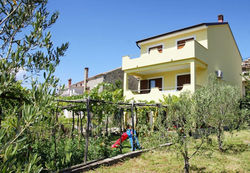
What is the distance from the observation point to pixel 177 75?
57.3ft

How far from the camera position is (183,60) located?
14.6 m

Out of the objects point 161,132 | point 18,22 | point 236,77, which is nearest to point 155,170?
point 161,132

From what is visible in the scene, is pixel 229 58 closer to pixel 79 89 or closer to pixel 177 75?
pixel 177 75

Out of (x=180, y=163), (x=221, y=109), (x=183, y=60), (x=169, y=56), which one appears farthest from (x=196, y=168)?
(x=169, y=56)

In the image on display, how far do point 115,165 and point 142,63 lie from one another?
1148 centimetres

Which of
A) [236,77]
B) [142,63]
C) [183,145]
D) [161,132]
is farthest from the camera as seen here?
[236,77]

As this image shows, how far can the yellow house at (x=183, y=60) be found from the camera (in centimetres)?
1462

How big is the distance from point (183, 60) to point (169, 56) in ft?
3.87

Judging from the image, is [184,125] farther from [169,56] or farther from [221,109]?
[169,56]

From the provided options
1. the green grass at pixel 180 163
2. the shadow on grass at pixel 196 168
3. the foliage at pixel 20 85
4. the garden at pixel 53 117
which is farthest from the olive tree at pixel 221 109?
the foliage at pixel 20 85

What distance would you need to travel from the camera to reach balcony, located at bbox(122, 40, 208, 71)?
14126mm

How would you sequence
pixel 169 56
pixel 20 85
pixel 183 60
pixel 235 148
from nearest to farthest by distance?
pixel 20 85 → pixel 235 148 → pixel 183 60 → pixel 169 56

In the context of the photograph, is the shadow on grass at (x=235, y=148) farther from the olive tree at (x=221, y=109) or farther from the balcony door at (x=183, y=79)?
the balcony door at (x=183, y=79)

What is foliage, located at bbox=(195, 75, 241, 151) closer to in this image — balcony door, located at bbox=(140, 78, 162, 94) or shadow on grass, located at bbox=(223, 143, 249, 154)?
shadow on grass, located at bbox=(223, 143, 249, 154)
